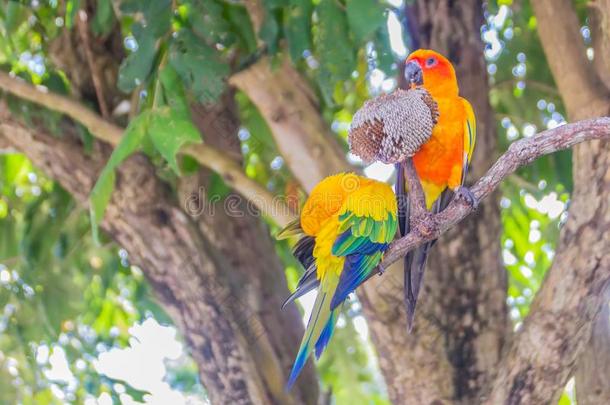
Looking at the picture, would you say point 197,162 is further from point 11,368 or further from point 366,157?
point 366,157

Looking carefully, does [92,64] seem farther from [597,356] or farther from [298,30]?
[597,356]

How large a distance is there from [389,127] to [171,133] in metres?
0.93

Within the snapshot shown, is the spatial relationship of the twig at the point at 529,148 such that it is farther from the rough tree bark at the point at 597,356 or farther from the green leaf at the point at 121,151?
the rough tree bark at the point at 597,356

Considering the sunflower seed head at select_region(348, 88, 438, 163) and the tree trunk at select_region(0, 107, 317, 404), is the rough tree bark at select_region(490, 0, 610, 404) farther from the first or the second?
the sunflower seed head at select_region(348, 88, 438, 163)

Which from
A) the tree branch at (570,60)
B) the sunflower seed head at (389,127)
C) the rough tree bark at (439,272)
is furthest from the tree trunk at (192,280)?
the sunflower seed head at (389,127)

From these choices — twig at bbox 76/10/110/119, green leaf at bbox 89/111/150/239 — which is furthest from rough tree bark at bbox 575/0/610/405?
twig at bbox 76/10/110/119

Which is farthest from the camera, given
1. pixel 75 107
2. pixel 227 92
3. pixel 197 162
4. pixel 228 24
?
pixel 227 92

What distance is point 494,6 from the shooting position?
12.8ft

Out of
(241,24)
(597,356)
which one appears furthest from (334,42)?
(597,356)

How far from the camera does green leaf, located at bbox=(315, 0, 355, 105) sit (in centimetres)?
287

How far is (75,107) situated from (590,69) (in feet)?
7.05

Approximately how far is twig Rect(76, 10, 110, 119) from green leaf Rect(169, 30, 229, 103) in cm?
89

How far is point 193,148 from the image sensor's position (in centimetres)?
343

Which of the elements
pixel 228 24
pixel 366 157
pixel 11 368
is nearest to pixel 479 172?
pixel 228 24
